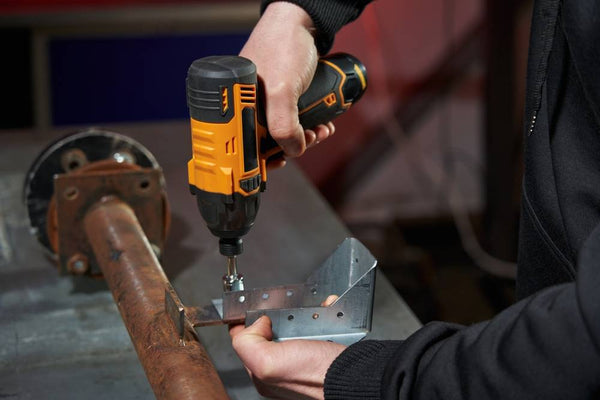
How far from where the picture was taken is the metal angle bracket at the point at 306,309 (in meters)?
1.02

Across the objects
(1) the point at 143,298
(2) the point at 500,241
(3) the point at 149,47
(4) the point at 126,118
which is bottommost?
(2) the point at 500,241

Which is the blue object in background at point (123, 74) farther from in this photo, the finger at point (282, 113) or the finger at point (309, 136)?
the finger at point (282, 113)

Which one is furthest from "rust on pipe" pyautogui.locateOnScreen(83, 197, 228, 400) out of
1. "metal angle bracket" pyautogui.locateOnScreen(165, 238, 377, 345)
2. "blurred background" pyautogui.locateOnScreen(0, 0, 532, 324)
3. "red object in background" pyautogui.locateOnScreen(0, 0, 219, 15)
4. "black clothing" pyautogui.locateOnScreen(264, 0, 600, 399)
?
"red object in background" pyautogui.locateOnScreen(0, 0, 219, 15)

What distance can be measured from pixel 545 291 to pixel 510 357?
0.07 metres

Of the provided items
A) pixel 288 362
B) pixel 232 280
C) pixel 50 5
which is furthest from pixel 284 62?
pixel 50 5

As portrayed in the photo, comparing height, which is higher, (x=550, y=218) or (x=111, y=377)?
(x=550, y=218)

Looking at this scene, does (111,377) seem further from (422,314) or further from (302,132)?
(422,314)

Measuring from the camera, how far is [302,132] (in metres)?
1.18

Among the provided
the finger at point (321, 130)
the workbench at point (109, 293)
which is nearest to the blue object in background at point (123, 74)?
the workbench at point (109, 293)

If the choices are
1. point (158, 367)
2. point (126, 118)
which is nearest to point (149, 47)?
point (126, 118)

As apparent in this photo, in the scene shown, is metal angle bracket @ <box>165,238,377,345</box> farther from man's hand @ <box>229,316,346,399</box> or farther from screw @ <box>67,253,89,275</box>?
screw @ <box>67,253,89,275</box>

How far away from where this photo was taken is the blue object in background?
8.98 feet

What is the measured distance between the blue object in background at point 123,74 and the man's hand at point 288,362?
6.27 ft

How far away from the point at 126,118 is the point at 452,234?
1233 millimetres
